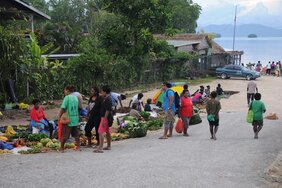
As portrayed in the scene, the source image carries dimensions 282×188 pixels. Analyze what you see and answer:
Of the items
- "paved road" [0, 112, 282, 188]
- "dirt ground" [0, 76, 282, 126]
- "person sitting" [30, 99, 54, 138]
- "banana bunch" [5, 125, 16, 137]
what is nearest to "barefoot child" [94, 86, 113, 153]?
"paved road" [0, 112, 282, 188]

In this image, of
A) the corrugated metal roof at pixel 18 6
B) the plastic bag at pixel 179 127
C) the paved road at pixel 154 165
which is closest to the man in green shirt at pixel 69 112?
the paved road at pixel 154 165

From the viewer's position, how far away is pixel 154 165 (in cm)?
944

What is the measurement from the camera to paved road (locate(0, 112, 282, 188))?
317 inches

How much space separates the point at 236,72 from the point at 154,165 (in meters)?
33.4

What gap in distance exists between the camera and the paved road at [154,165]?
8047 millimetres

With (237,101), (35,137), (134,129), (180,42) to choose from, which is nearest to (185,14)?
(180,42)

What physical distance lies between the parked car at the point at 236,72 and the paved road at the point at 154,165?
2845cm

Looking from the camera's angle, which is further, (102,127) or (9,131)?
(9,131)

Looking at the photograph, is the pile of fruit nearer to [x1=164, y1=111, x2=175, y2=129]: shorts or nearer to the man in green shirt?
[x1=164, y1=111, x2=175, y2=129]: shorts

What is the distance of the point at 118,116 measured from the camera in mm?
16594

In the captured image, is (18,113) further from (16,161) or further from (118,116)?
(16,161)

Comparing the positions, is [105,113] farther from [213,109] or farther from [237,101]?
[237,101]

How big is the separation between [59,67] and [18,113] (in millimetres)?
5341

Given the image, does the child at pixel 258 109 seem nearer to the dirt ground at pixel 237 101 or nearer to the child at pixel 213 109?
the child at pixel 213 109
